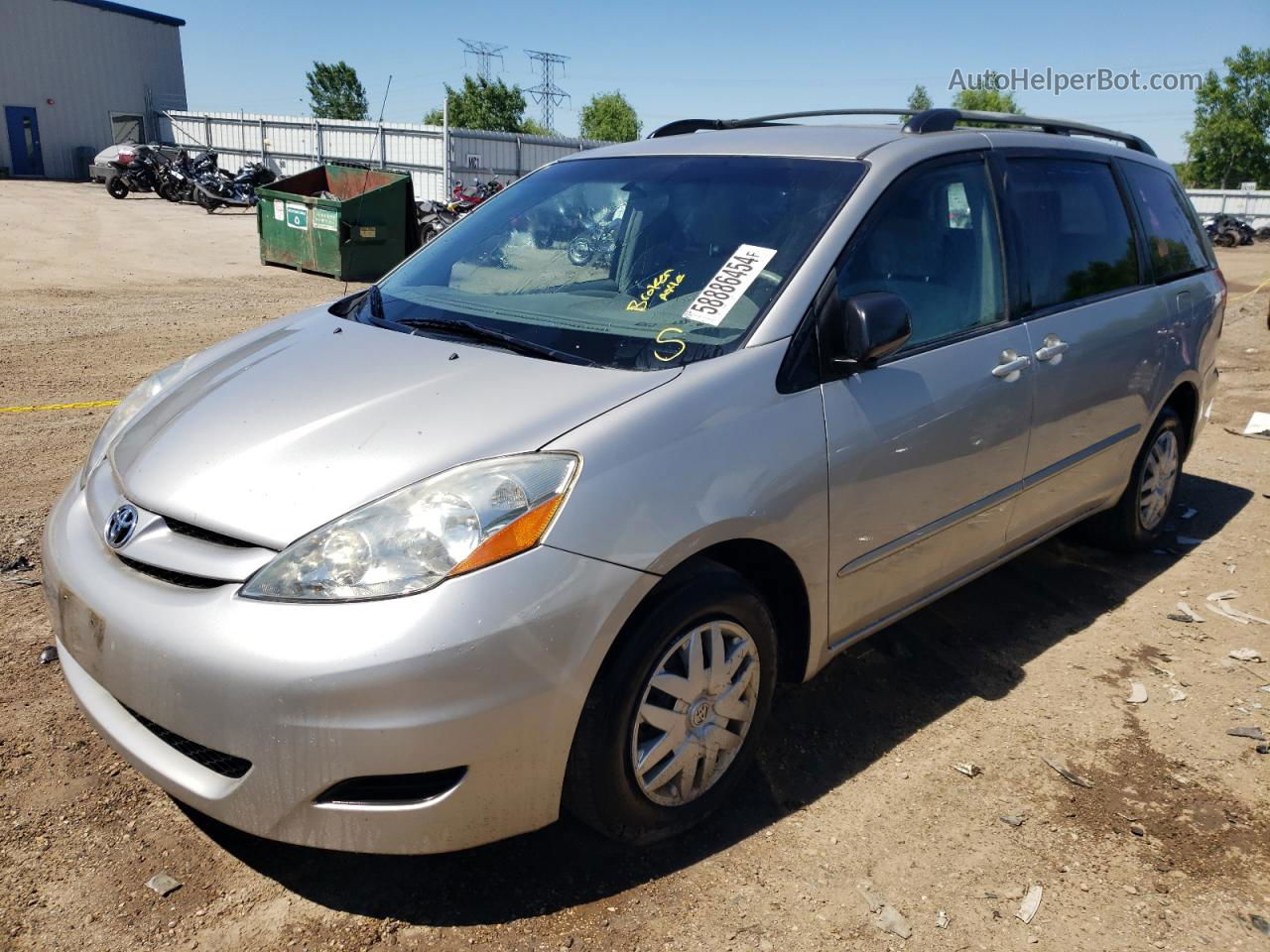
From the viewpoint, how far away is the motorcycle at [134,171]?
28047 mm

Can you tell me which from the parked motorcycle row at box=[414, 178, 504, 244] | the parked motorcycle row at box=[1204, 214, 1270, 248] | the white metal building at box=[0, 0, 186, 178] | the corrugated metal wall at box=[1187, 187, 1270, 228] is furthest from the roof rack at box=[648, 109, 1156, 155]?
the corrugated metal wall at box=[1187, 187, 1270, 228]

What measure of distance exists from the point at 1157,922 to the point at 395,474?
2.13 meters

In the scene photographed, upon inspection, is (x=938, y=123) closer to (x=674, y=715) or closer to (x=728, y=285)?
(x=728, y=285)

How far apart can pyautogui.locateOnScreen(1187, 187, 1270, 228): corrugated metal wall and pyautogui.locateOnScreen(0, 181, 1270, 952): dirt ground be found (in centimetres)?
5518

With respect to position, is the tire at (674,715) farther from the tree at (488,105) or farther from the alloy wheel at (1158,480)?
the tree at (488,105)

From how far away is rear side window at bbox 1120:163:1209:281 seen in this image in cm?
442

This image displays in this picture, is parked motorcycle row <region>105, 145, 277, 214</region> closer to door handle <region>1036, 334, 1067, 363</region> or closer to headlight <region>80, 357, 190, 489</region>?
headlight <region>80, 357, 190, 489</region>

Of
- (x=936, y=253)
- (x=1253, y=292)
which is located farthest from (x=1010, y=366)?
(x=1253, y=292)

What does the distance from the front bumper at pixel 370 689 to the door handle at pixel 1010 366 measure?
1.65 meters

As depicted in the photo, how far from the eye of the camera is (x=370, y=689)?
6.54ft

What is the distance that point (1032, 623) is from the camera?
4090 mm

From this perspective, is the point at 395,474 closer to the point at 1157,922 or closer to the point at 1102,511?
the point at 1157,922

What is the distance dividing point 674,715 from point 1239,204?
60.0 meters

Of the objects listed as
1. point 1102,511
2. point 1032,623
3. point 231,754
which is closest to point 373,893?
point 231,754
